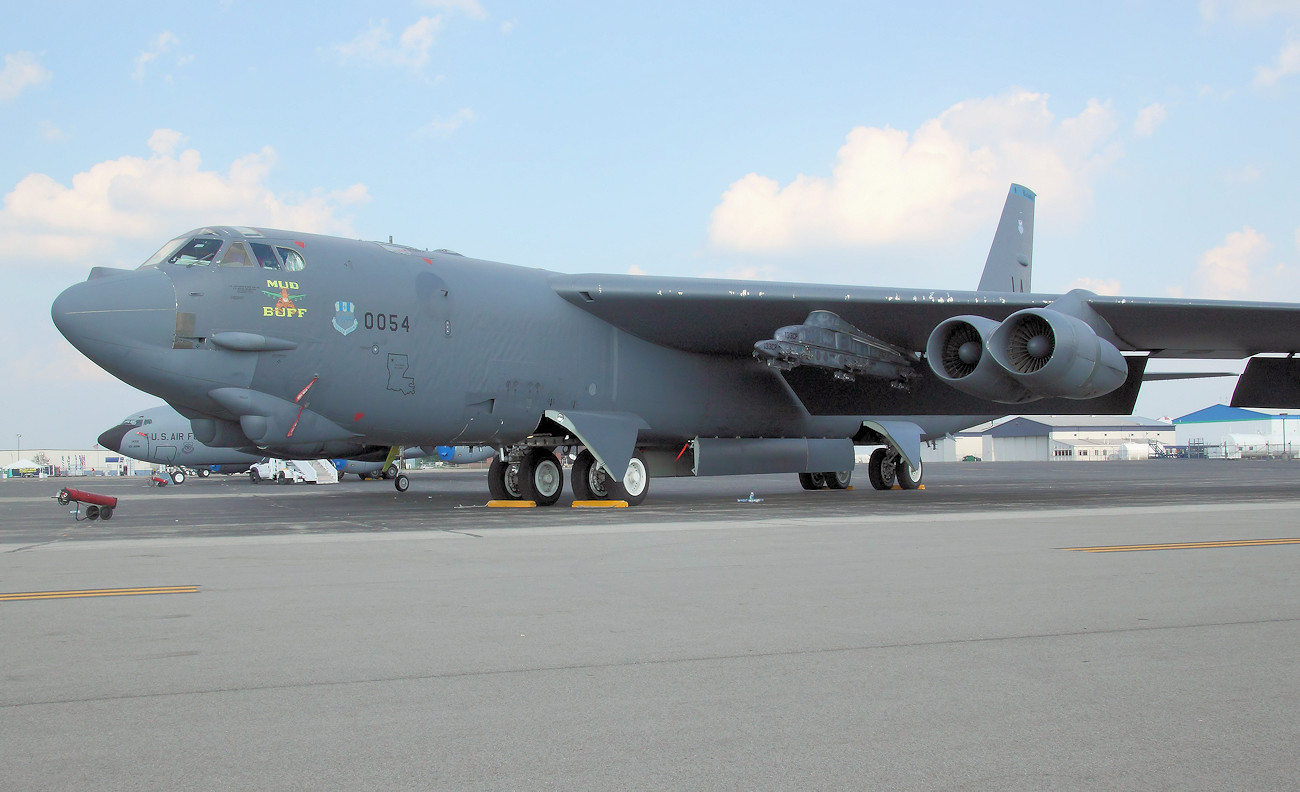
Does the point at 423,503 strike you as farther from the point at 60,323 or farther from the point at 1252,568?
the point at 1252,568

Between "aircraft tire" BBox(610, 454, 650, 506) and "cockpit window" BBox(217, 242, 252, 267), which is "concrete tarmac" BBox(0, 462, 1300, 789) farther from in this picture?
"aircraft tire" BBox(610, 454, 650, 506)

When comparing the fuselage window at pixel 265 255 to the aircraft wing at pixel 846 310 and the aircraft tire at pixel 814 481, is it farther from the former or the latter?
the aircraft tire at pixel 814 481

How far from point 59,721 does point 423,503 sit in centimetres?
1591

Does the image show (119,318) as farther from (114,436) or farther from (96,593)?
(114,436)

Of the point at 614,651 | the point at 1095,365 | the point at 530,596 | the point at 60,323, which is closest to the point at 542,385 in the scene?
the point at 60,323

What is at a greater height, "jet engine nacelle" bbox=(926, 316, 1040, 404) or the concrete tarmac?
"jet engine nacelle" bbox=(926, 316, 1040, 404)

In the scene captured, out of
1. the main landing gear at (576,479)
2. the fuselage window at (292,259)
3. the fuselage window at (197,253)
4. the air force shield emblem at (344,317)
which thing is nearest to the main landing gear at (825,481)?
the main landing gear at (576,479)

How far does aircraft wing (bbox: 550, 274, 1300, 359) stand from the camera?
16.6 metres

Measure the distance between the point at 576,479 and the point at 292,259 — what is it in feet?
19.3

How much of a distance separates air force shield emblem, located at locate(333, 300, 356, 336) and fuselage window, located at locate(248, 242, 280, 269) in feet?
3.23

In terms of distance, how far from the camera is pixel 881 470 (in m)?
24.3

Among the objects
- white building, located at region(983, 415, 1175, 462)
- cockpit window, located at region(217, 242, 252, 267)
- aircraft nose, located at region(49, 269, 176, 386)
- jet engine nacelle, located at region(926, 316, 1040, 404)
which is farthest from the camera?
white building, located at region(983, 415, 1175, 462)

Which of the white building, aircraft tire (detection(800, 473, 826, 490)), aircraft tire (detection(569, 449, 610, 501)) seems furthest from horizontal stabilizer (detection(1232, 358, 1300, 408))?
the white building

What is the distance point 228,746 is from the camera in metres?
3.28
